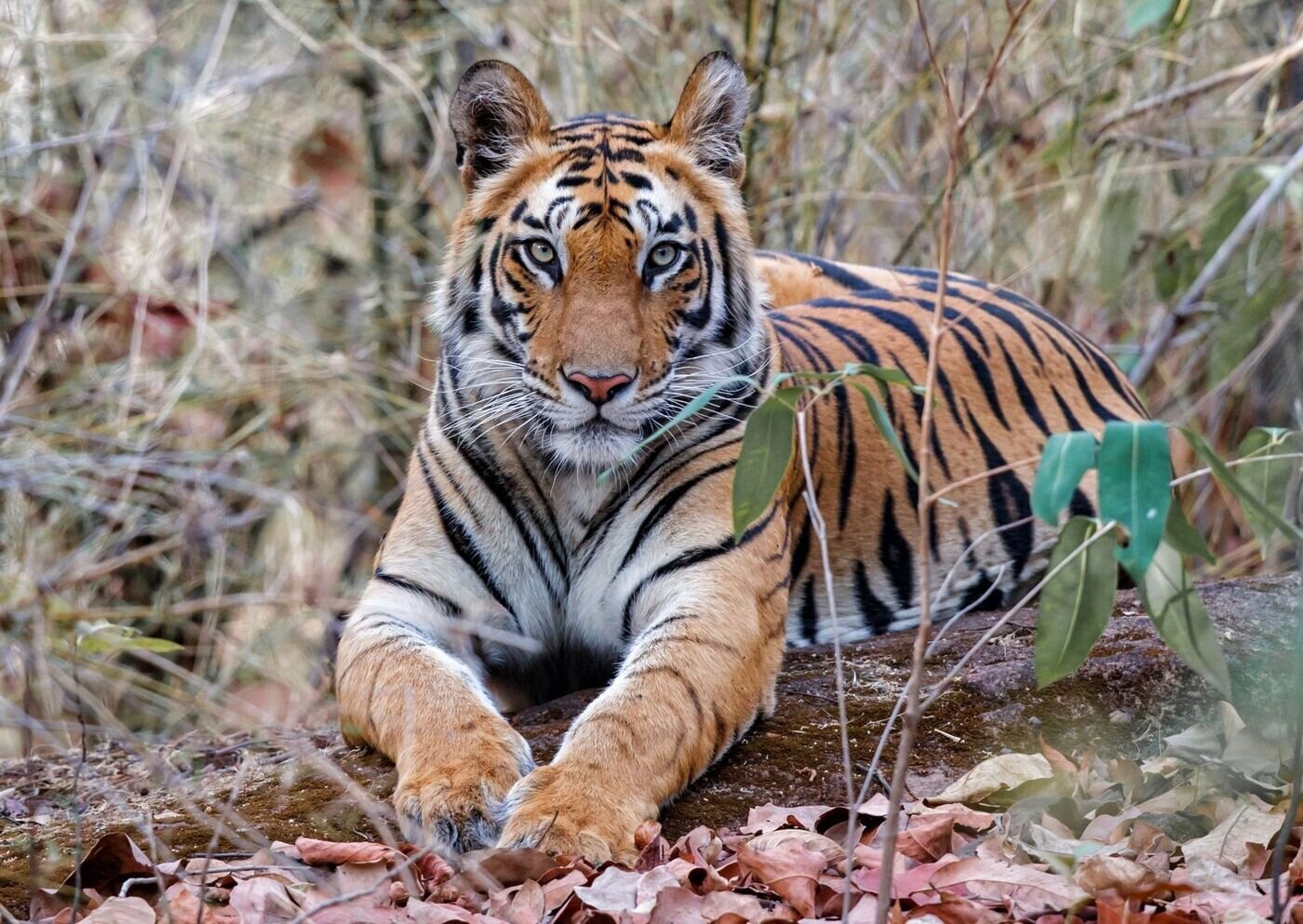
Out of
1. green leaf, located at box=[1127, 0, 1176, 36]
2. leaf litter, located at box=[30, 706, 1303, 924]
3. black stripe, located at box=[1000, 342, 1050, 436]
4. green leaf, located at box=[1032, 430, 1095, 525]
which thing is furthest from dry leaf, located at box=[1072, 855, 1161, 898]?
black stripe, located at box=[1000, 342, 1050, 436]

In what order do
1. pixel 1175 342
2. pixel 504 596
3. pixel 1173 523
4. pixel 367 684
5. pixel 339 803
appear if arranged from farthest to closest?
pixel 1175 342 < pixel 504 596 < pixel 367 684 < pixel 339 803 < pixel 1173 523

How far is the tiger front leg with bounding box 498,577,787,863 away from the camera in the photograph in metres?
2.70

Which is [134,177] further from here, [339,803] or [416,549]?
[339,803]

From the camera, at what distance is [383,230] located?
8.06 metres

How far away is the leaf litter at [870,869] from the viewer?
236 centimetres

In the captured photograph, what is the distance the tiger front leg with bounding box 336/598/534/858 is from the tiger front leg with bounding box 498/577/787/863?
0.31ft

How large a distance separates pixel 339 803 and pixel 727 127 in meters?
1.98

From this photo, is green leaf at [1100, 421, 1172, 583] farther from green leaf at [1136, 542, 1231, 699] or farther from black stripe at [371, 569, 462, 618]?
black stripe at [371, 569, 462, 618]

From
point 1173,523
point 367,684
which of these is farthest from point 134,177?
point 1173,523

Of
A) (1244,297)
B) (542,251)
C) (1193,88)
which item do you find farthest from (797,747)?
(1193,88)

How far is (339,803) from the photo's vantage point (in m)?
3.06

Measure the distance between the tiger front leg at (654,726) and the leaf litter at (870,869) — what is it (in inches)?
3.2

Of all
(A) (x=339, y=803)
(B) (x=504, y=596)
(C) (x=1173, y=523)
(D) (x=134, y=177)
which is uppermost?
(D) (x=134, y=177)

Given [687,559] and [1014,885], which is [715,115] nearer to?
[687,559]
